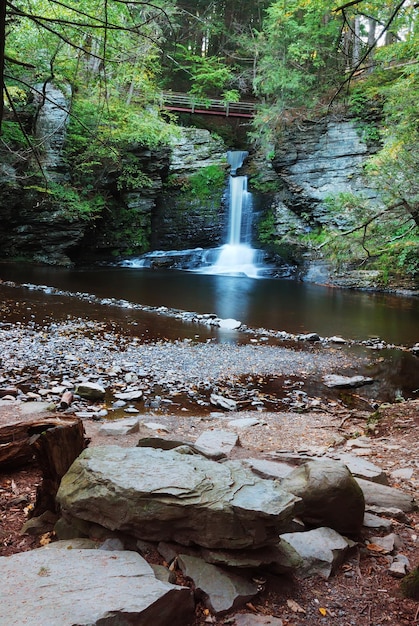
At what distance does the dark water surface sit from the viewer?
12.3 metres

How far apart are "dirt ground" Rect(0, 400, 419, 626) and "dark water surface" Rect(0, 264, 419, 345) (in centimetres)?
670

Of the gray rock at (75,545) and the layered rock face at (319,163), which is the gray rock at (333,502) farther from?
the layered rock face at (319,163)

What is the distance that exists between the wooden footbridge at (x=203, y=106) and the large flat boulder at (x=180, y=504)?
1026 inches

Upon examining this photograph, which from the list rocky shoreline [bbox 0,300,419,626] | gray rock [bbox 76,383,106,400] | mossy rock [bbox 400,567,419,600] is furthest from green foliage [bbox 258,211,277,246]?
mossy rock [bbox 400,567,419,600]

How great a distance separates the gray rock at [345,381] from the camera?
7.85 meters

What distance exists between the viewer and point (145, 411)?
6113 millimetres

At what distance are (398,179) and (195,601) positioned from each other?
10447mm

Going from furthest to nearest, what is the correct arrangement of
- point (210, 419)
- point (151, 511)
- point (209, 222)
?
point (209, 222) < point (210, 419) < point (151, 511)

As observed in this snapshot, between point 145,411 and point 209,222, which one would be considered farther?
point 209,222

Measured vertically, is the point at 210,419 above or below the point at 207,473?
below

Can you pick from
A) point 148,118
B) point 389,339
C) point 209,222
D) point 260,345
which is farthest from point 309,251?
point 260,345

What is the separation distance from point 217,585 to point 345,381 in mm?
6497

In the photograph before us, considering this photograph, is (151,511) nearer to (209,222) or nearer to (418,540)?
(418,540)

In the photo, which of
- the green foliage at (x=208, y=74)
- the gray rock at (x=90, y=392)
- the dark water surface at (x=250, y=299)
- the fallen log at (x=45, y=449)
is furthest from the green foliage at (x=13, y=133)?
the fallen log at (x=45, y=449)
